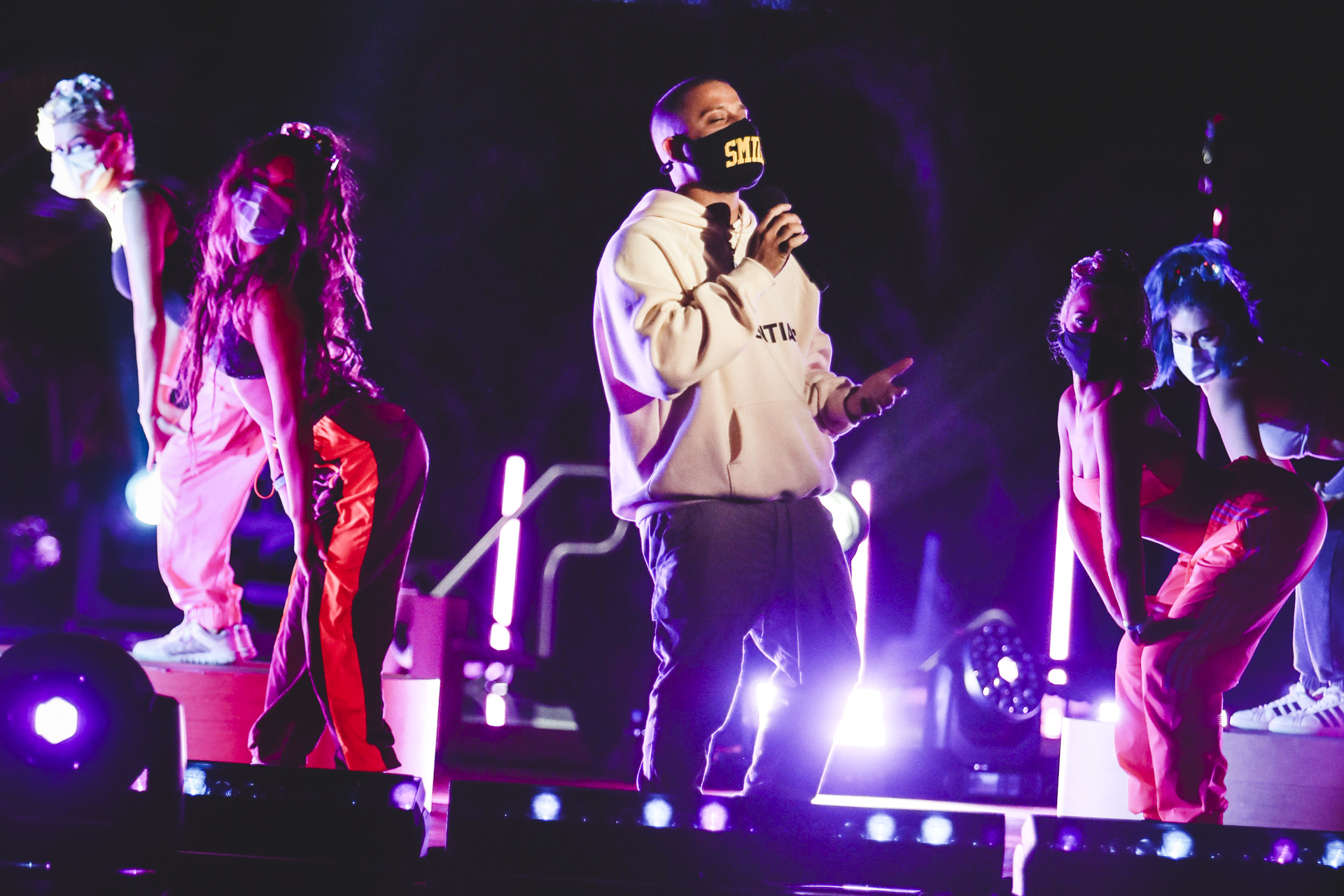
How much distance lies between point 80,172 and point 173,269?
1.27ft

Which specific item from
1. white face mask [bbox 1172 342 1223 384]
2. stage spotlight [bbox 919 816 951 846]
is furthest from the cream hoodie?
white face mask [bbox 1172 342 1223 384]

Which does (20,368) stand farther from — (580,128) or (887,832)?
(887,832)

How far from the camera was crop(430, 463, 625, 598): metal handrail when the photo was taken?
187 inches

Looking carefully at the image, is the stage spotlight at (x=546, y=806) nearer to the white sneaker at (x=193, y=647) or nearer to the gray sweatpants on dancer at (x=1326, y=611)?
the white sneaker at (x=193, y=647)

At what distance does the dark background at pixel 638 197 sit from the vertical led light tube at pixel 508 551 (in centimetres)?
30

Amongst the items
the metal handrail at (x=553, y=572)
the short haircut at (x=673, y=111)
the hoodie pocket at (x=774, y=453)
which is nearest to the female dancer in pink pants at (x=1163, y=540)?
the hoodie pocket at (x=774, y=453)

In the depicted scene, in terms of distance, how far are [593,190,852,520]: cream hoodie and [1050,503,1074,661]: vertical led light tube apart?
2293 millimetres

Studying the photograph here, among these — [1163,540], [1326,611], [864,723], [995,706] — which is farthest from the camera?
[864,723]

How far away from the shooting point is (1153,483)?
2.69m

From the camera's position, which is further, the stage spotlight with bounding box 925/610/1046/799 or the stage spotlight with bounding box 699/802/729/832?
the stage spotlight with bounding box 925/610/1046/799

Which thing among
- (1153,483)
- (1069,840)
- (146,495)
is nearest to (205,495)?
(146,495)

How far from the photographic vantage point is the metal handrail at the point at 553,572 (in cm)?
463

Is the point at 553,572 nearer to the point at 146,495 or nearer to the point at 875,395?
the point at 146,495

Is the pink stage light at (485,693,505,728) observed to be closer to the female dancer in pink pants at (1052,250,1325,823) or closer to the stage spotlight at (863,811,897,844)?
the female dancer in pink pants at (1052,250,1325,823)
